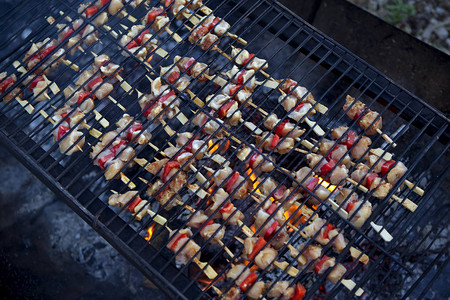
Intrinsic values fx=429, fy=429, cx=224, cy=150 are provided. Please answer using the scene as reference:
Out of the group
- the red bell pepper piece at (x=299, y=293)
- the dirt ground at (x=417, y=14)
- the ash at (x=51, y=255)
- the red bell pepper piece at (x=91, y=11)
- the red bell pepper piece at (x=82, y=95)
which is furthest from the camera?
the dirt ground at (x=417, y=14)

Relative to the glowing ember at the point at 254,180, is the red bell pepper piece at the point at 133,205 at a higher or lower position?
lower

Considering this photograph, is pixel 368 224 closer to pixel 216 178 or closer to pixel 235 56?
pixel 216 178

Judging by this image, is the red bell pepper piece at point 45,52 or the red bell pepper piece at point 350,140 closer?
the red bell pepper piece at point 350,140

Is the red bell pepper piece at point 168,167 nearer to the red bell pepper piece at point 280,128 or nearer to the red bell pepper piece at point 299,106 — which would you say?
the red bell pepper piece at point 280,128

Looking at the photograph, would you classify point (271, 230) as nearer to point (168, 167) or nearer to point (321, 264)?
point (321, 264)

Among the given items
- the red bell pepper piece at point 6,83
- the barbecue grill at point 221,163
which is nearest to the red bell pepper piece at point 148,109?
the barbecue grill at point 221,163

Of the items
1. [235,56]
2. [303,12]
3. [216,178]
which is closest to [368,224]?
[216,178]
